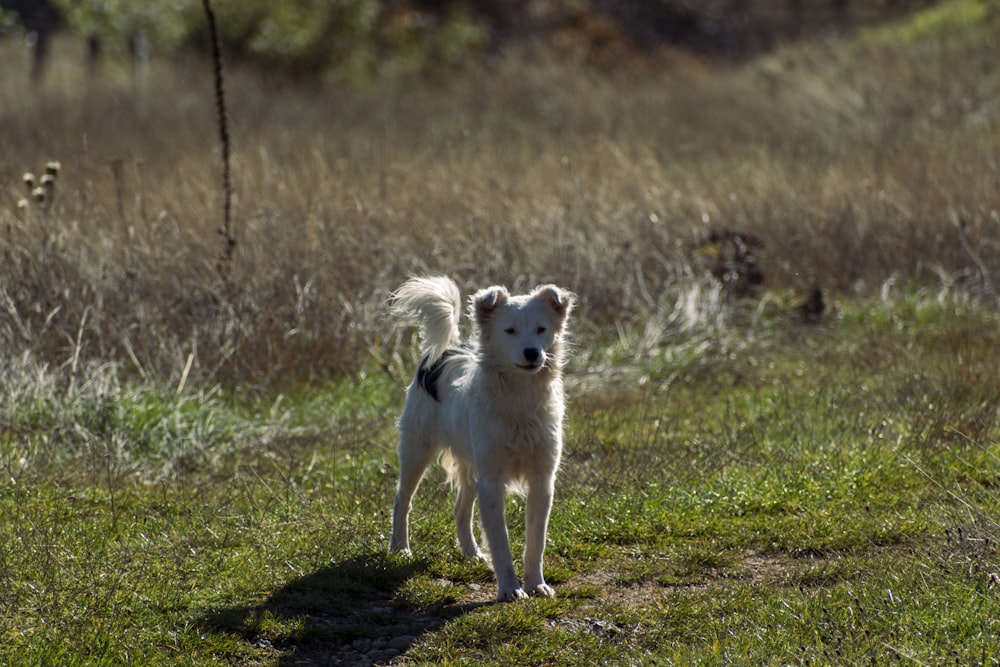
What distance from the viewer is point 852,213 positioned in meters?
11.1

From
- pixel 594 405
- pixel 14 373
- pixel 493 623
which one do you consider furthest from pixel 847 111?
pixel 493 623

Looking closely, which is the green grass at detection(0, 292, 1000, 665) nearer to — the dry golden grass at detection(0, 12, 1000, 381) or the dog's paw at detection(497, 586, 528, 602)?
the dog's paw at detection(497, 586, 528, 602)

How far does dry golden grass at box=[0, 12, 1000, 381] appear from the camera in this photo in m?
9.05

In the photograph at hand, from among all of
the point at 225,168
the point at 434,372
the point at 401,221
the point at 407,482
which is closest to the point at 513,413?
the point at 434,372

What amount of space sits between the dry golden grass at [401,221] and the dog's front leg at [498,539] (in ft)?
12.0

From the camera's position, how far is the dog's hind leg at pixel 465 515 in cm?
603

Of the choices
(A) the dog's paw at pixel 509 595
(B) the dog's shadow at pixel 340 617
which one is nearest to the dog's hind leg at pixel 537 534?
(A) the dog's paw at pixel 509 595

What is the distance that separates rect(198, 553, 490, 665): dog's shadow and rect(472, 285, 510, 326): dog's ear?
3.99 feet

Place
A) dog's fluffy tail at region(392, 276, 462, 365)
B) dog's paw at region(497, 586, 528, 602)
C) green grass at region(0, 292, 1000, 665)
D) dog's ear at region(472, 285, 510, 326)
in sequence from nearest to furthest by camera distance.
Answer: green grass at region(0, 292, 1000, 665) < dog's paw at region(497, 586, 528, 602) < dog's ear at region(472, 285, 510, 326) < dog's fluffy tail at region(392, 276, 462, 365)

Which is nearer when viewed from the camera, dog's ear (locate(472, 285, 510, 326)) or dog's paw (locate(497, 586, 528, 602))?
dog's paw (locate(497, 586, 528, 602))

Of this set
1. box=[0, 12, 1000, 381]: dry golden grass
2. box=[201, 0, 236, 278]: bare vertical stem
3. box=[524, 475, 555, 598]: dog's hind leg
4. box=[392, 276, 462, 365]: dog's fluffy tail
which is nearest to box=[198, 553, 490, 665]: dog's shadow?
box=[524, 475, 555, 598]: dog's hind leg

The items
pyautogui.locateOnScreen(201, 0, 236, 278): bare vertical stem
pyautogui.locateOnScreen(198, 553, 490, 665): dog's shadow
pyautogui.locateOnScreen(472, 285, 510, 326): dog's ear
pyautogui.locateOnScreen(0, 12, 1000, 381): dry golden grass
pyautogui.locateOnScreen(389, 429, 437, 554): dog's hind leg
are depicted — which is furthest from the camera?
pyautogui.locateOnScreen(201, 0, 236, 278): bare vertical stem

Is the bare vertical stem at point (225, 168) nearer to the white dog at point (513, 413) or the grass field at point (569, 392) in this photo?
the grass field at point (569, 392)

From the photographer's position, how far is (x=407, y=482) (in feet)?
19.9
